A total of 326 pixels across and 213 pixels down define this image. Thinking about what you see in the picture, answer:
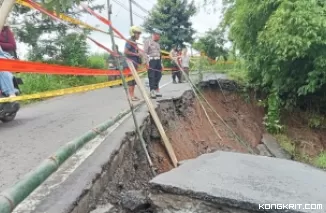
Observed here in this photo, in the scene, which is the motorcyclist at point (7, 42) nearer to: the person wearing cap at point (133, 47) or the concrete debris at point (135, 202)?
the person wearing cap at point (133, 47)

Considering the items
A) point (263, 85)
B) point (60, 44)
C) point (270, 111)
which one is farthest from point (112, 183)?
point (60, 44)

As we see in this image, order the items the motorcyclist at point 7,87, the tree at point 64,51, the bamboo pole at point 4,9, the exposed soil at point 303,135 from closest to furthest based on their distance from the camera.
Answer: the bamboo pole at point 4,9, the motorcyclist at point 7,87, the exposed soil at point 303,135, the tree at point 64,51

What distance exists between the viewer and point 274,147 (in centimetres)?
1024

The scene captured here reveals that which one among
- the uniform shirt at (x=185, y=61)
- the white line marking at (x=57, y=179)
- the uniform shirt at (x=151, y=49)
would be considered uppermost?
the uniform shirt at (x=151, y=49)

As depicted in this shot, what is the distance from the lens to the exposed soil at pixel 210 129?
6.77 meters

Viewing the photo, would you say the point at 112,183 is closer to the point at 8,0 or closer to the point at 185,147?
the point at 8,0

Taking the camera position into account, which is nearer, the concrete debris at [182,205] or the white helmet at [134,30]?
the concrete debris at [182,205]

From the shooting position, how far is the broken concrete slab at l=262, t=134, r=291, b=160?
973 cm

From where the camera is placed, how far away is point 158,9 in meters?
31.3

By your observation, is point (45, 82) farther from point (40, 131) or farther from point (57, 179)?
point (57, 179)

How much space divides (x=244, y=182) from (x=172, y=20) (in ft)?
94.7

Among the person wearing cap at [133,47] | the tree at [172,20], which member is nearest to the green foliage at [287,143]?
the person wearing cap at [133,47]

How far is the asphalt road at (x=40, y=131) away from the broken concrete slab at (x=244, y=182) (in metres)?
1.32

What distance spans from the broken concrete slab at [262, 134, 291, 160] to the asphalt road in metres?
4.15
